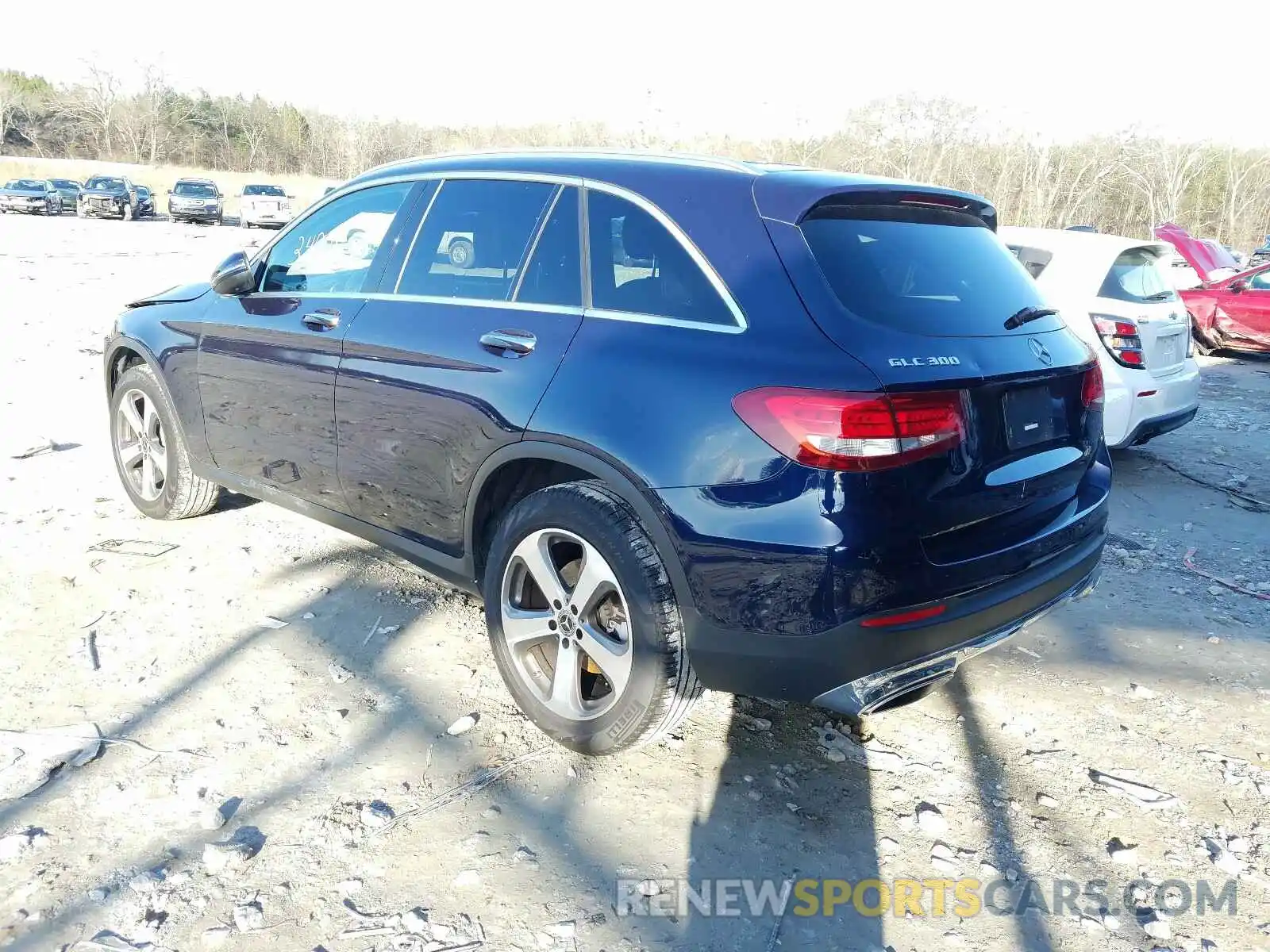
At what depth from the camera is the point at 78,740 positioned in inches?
115

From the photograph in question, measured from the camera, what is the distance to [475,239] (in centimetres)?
331

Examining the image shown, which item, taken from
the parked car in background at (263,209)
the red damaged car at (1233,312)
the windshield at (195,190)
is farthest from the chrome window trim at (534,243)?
the windshield at (195,190)

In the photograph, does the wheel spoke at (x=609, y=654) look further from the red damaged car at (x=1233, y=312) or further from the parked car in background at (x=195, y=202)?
the parked car in background at (x=195, y=202)

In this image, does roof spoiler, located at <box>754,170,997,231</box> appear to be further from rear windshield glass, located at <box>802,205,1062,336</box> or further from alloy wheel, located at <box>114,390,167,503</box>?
alloy wheel, located at <box>114,390,167,503</box>

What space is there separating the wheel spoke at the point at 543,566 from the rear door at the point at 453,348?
0.33 metres

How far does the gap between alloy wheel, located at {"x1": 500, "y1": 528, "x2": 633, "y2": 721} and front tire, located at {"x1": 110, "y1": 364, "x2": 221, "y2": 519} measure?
2.39 metres

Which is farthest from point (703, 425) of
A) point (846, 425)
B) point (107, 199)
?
point (107, 199)

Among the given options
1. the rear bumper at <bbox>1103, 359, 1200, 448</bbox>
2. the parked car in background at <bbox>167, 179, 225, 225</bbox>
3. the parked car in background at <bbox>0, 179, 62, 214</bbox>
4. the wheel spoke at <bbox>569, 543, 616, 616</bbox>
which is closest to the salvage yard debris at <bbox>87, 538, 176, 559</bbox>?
the wheel spoke at <bbox>569, 543, 616, 616</bbox>

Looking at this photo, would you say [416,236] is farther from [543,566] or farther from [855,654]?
[855,654]

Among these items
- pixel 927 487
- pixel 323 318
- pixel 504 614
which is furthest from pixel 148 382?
pixel 927 487

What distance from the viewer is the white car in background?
5.95 m

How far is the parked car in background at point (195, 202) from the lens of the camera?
1375 inches

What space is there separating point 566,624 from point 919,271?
1.51 m

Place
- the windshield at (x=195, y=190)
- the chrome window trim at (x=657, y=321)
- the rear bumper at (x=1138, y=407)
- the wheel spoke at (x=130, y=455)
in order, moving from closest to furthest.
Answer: the chrome window trim at (x=657, y=321)
the wheel spoke at (x=130, y=455)
the rear bumper at (x=1138, y=407)
the windshield at (x=195, y=190)
